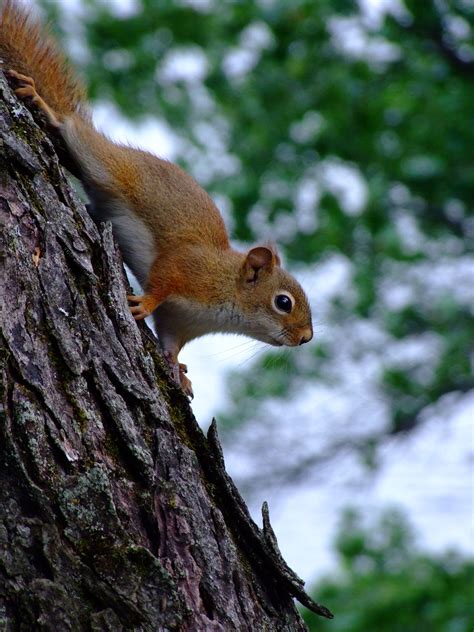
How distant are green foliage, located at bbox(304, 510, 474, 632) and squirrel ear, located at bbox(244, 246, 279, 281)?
3845mm

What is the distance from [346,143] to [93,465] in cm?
857

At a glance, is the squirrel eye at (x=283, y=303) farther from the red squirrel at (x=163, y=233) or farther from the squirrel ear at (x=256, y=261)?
the squirrel ear at (x=256, y=261)

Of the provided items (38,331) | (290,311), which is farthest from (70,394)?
(290,311)

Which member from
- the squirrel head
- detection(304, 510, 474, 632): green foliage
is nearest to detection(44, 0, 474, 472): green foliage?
detection(304, 510, 474, 632): green foliage

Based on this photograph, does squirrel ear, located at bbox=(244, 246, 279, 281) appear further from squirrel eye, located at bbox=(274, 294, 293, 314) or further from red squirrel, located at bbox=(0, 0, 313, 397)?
squirrel eye, located at bbox=(274, 294, 293, 314)

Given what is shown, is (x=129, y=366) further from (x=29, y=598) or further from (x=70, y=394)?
(x=29, y=598)

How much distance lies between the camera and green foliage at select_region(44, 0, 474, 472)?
9797 millimetres

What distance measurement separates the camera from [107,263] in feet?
8.90

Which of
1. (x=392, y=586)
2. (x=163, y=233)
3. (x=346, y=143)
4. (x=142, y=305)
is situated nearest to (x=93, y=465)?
(x=142, y=305)

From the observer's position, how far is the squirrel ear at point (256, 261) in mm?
4621

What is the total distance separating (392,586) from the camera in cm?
811

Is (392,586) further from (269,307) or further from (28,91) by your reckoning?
(28,91)

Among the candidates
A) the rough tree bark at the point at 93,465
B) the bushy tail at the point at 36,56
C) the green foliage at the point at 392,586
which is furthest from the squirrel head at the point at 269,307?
the green foliage at the point at 392,586

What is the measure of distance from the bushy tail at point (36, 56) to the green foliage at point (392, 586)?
205 inches
